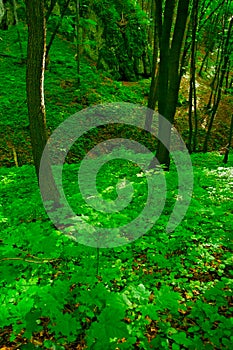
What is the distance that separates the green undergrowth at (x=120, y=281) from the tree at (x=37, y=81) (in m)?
0.71

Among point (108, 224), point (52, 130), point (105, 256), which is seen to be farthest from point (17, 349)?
point (52, 130)

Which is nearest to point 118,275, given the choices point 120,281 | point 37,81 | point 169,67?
point 120,281

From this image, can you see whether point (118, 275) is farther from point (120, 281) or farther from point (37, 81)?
point (37, 81)

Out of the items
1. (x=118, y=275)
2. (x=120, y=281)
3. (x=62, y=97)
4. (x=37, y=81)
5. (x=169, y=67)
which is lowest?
(x=120, y=281)

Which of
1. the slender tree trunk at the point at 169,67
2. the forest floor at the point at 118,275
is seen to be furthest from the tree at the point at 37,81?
the slender tree trunk at the point at 169,67

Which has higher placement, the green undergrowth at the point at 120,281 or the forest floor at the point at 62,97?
the forest floor at the point at 62,97

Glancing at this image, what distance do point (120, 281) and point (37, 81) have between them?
10.5ft

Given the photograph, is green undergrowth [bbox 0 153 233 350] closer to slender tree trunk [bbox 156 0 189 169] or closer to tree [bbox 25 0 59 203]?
tree [bbox 25 0 59 203]

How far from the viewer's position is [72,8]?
51.0ft

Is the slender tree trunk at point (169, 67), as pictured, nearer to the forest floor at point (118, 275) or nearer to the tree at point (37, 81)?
the forest floor at point (118, 275)

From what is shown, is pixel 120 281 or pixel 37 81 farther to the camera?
pixel 37 81

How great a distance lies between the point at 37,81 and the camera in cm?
392

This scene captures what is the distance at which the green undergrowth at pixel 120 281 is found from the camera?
2.02m

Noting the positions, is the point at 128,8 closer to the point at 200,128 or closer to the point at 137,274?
the point at 200,128
